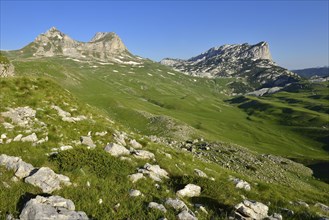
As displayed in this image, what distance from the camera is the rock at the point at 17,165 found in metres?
16.0

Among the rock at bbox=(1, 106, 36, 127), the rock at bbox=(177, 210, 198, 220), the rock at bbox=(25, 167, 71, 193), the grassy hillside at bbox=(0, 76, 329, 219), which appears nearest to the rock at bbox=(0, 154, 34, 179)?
the grassy hillside at bbox=(0, 76, 329, 219)

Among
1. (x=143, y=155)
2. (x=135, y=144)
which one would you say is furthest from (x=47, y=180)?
(x=135, y=144)

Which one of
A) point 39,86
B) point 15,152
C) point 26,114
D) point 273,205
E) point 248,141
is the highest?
point 39,86

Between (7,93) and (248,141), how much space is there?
4164 inches

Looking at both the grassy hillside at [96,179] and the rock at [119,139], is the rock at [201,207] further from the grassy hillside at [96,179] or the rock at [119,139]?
the rock at [119,139]

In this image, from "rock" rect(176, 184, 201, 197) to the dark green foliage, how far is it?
12.5 ft

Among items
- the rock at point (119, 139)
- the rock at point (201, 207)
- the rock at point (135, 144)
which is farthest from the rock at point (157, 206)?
the rock at point (135, 144)

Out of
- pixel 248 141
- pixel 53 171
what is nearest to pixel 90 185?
pixel 53 171

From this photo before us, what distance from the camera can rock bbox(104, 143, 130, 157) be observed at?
2256 centimetres

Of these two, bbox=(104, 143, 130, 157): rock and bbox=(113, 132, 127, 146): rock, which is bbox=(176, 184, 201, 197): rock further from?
bbox=(113, 132, 127, 146): rock

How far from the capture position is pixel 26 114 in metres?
25.0

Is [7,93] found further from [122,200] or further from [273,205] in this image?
[273,205]

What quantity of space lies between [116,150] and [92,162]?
12.6 feet

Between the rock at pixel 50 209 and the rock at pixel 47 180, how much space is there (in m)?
1.76
